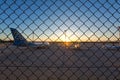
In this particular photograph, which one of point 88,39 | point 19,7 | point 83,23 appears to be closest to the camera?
point 19,7

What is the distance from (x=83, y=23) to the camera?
512 cm

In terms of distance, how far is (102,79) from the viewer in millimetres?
11336

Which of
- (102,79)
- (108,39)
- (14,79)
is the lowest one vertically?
(102,79)

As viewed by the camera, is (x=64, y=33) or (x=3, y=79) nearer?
(x=64, y=33)

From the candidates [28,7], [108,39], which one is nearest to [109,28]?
[108,39]

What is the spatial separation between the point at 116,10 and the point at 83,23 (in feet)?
1.96

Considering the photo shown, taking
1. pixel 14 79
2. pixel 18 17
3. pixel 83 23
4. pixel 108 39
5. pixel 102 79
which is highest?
pixel 18 17

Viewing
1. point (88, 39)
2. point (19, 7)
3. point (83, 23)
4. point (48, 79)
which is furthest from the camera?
point (48, 79)

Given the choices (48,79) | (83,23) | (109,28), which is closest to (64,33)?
(83,23)

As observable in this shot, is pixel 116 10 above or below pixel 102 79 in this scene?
above

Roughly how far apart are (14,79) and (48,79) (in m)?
1.24

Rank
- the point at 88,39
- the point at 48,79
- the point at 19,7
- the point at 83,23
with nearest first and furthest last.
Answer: the point at 19,7, the point at 83,23, the point at 88,39, the point at 48,79

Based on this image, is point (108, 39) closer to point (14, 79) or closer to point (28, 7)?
point (28, 7)

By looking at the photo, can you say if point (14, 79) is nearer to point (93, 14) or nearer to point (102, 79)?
point (102, 79)
